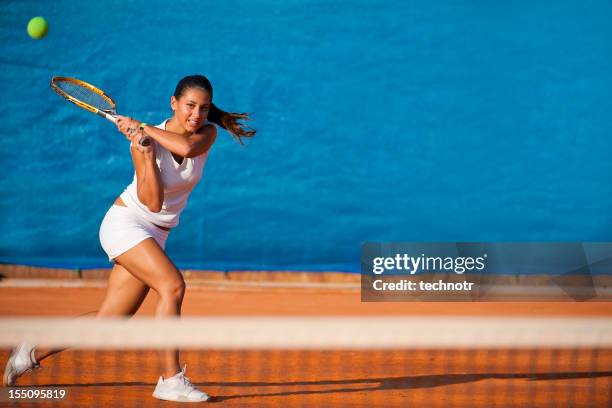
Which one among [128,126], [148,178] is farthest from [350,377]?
[128,126]

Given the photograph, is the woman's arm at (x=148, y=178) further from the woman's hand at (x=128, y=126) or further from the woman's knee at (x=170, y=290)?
the woman's knee at (x=170, y=290)

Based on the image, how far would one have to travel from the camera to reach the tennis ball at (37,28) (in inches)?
304

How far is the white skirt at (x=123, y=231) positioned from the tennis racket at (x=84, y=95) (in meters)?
0.64

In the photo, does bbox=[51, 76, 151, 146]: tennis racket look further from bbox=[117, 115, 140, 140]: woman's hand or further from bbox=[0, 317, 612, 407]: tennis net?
bbox=[0, 317, 612, 407]: tennis net

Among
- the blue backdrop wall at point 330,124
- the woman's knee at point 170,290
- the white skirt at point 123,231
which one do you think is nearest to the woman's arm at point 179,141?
the white skirt at point 123,231

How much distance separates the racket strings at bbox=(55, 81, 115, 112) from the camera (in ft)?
14.9

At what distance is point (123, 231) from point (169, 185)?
240mm

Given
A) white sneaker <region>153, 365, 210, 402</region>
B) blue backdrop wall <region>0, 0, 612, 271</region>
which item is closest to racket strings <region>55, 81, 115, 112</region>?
white sneaker <region>153, 365, 210, 402</region>

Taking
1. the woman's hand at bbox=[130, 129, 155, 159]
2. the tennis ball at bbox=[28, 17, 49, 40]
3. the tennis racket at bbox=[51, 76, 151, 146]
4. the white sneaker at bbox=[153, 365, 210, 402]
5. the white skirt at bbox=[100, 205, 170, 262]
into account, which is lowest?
the white sneaker at bbox=[153, 365, 210, 402]

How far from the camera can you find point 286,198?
7781 mm

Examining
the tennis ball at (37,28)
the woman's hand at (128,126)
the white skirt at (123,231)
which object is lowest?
the white skirt at (123,231)

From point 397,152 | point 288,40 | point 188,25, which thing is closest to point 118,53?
point 188,25

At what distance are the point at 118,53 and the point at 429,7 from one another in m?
2.39

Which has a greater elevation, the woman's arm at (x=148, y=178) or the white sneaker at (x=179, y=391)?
the woman's arm at (x=148, y=178)
